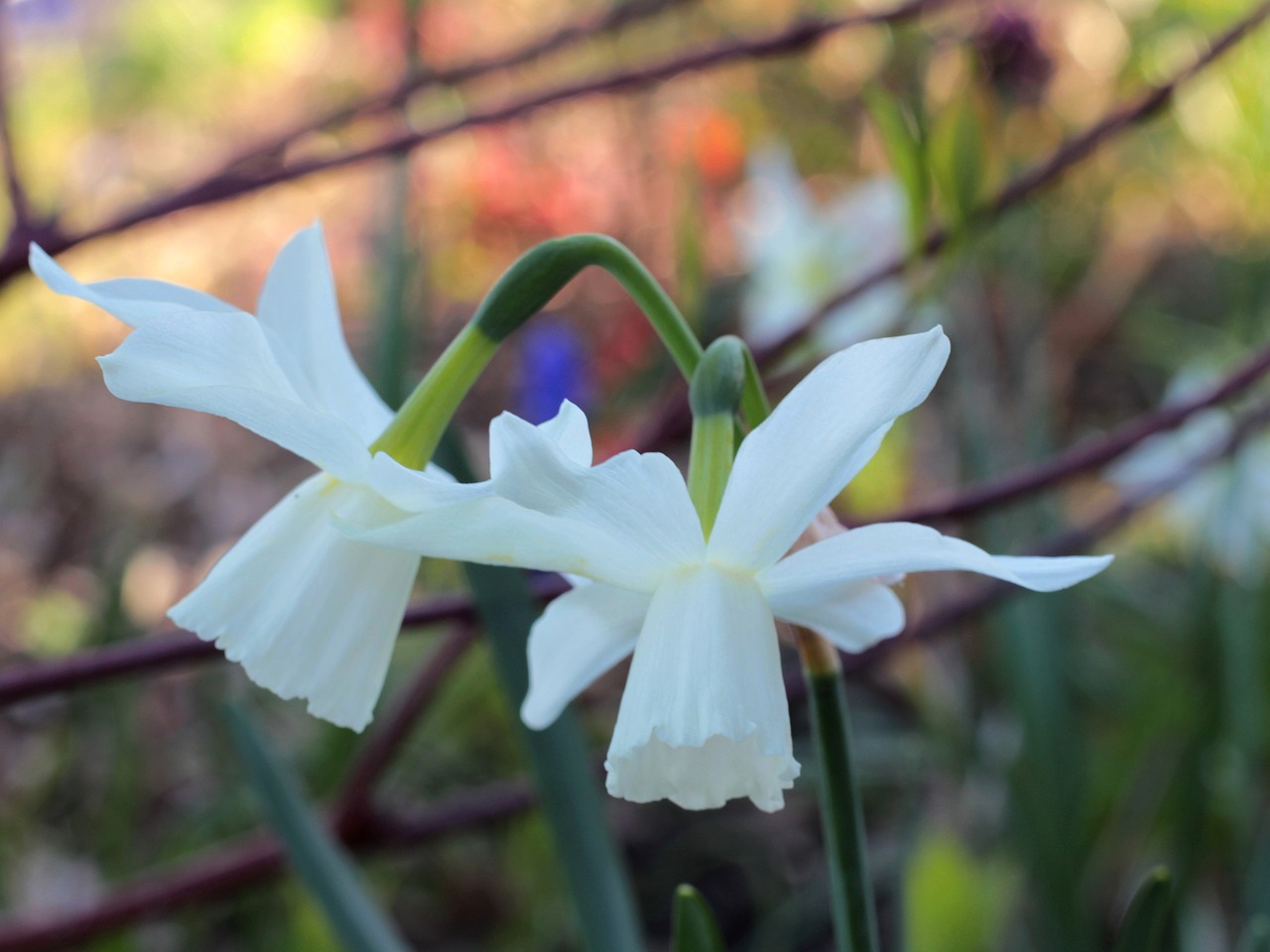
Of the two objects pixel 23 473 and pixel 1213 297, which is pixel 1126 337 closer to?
pixel 1213 297

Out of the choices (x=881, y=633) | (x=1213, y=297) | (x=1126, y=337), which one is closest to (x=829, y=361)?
(x=881, y=633)

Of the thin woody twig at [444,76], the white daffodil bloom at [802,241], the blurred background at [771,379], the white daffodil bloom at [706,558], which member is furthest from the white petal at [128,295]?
the white daffodil bloom at [802,241]

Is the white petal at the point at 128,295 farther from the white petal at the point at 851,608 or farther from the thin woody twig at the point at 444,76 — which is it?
the thin woody twig at the point at 444,76

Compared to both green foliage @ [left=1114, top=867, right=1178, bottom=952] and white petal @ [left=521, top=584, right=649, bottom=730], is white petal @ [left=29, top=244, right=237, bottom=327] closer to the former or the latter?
white petal @ [left=521, top=584, right=649, bottom=730]

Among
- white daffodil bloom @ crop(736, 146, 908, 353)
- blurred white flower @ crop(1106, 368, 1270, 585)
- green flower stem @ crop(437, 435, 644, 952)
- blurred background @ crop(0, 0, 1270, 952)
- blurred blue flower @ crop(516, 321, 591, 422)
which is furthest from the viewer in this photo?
blurred blue flower @ crop(516, 321, 591, 422)

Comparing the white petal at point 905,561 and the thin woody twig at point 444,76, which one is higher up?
the thin woody twig at point 444,76

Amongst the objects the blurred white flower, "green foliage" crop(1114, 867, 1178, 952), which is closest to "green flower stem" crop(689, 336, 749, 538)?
"green foliage" crop(1114, 867, 1178, 952)
